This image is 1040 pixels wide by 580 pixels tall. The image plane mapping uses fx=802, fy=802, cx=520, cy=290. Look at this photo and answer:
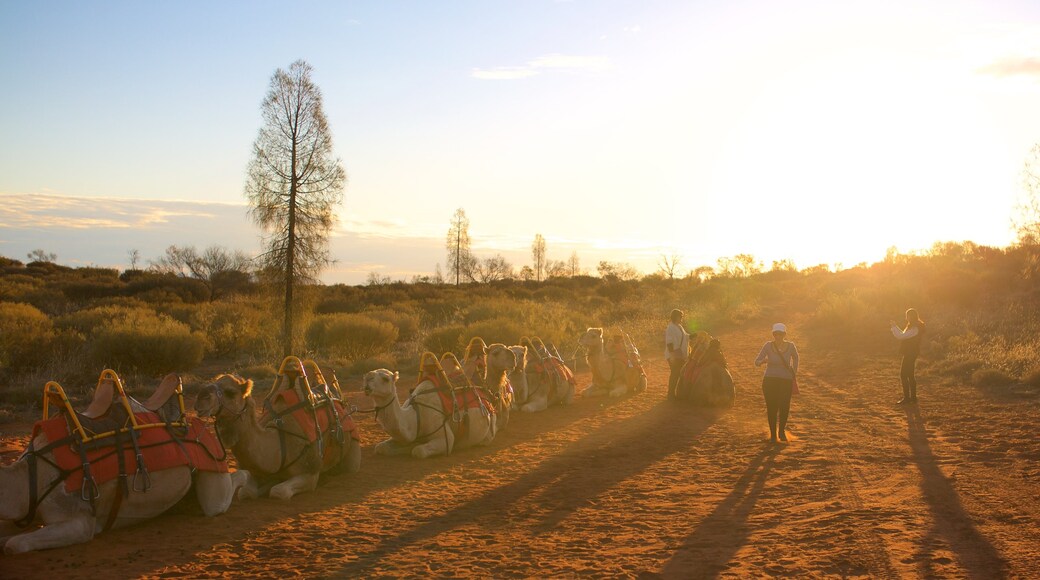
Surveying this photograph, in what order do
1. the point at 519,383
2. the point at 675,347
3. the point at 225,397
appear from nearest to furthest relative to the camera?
the point at 225,397 < the point at 519,383 < the point at 675,347

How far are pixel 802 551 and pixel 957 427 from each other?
7.68 metres

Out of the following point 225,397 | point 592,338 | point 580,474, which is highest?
point 592,338

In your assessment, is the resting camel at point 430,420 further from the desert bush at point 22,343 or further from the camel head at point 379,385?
the desert bush at point 22,343

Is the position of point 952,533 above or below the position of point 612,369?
below

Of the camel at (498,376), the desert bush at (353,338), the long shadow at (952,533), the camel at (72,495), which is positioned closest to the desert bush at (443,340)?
the desert bush at (353,338)

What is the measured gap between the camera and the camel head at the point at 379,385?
29.6ft

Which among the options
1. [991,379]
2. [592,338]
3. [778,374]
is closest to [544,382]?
[592,338]

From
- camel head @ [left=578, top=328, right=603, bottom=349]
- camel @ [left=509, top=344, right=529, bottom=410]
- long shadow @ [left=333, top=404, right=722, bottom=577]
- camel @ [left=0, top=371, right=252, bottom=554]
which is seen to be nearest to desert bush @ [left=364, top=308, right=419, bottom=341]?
camel head @ [left=578, top=328, right=603, bottom=349]

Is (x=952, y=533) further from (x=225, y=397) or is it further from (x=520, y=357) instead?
(x=520, y=357)

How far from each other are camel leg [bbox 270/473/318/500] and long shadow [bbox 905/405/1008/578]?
567 centimetres

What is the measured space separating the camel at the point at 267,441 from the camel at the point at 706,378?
27.2 ft

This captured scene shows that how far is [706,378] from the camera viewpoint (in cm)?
1511

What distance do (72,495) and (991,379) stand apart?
17.2 meters

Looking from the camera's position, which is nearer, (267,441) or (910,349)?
(267,441)
